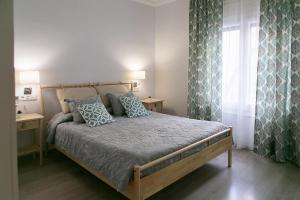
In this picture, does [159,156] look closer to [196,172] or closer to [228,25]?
[196,172]

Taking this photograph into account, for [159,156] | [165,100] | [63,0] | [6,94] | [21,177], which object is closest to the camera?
[6,94]

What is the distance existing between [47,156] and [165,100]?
2703 mm

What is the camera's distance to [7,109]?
545mm

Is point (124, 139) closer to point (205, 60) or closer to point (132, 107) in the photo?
point (132, 107)

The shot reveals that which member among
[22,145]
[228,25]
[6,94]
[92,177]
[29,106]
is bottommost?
[92,177]

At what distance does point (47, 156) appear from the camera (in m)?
3.48

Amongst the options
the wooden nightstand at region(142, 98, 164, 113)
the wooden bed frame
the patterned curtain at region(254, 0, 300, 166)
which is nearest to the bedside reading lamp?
the wooden bed frame

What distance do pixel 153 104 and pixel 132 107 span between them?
1.05 metres

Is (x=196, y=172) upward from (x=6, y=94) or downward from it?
downward

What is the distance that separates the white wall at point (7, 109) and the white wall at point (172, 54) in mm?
4260

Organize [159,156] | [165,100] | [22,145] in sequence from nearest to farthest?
1. [159,156]
2. [22,145]
3. [165,100]

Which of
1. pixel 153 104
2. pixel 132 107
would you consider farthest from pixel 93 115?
pixel 153 104

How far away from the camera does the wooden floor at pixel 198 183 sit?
2.40 metres

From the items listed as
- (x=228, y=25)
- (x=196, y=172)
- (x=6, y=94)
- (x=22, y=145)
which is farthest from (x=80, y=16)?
(x=6, y=94)
